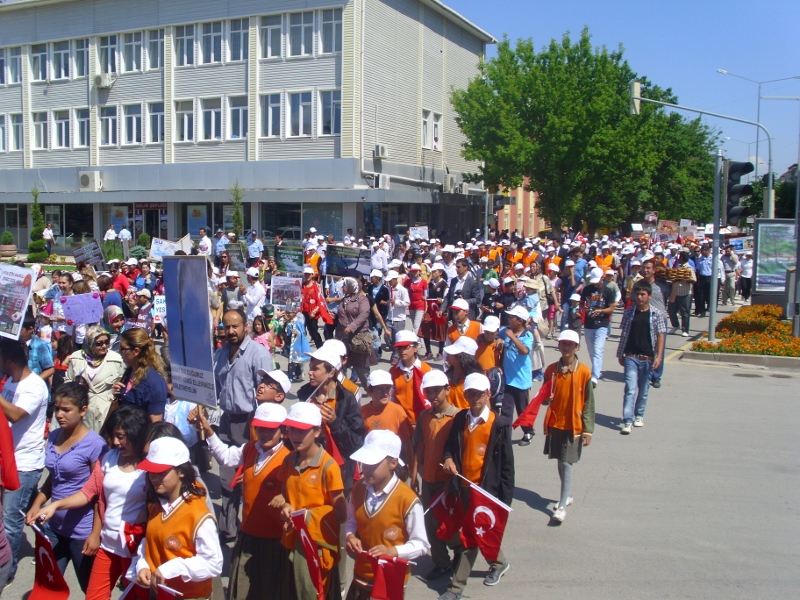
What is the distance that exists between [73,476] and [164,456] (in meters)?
1.19

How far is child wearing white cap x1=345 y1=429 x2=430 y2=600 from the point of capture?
4211mm

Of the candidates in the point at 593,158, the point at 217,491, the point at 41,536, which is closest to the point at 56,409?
the point at 41,536

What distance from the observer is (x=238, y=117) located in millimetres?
36906

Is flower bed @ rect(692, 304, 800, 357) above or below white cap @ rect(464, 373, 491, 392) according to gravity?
below

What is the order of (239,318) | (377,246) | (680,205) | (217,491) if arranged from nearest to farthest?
(239,318) < (217,491) < (377,246) < (680,205)

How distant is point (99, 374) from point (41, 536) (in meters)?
1.97

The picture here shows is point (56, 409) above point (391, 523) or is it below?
above

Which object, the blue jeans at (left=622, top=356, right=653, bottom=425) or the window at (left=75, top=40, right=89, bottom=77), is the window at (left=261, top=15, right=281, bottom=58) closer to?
the window at (left=75, top=40, right=89, bottom=77)

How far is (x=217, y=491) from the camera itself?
24.3 ft

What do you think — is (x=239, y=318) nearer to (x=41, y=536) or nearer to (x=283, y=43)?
(x=41, y=536)

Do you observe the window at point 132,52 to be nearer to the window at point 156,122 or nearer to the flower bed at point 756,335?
the window at point 156,122

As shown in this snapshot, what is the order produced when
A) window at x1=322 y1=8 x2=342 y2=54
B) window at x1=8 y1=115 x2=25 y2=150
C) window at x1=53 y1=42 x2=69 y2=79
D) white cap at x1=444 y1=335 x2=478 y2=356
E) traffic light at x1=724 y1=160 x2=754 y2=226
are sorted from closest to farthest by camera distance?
white cap at x1=444 y1=335 x2=478 y2=356
traffic light at x1=724 y1=160 x2=754 y2=226
window at x1=322 y1=8 x2=342 y2=54
window at x1=53 y1=42 x2=69 y2=79
window at x1=8 y1=115 x2=25 y2=150

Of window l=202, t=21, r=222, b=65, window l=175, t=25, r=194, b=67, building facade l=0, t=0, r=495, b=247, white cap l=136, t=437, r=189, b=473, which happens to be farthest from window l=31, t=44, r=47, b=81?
white cap l=136, t=437, r=189, b=473

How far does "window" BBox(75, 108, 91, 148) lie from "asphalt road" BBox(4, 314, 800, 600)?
124 ft
